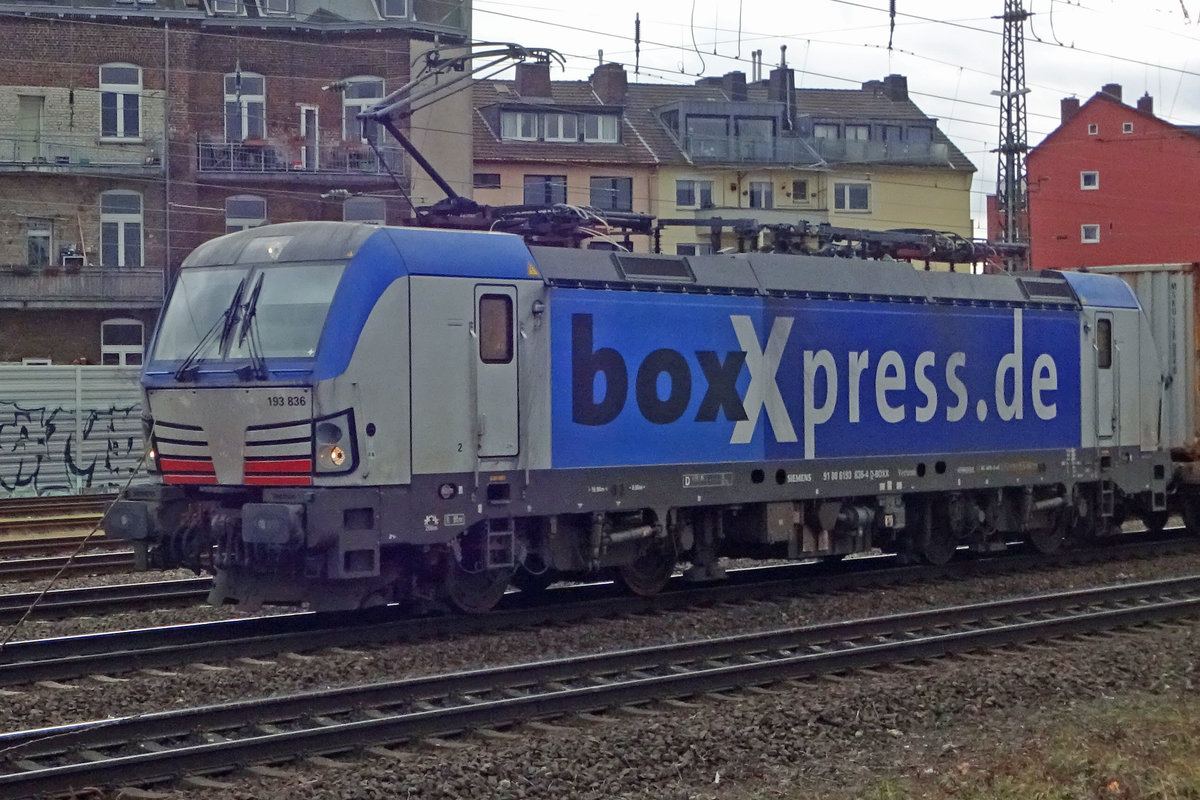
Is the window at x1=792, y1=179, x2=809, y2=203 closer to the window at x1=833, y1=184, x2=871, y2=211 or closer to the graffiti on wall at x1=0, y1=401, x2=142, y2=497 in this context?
the window at x1=833, y1=184, x2=871, y2=211

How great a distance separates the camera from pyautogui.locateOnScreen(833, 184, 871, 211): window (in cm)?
6612

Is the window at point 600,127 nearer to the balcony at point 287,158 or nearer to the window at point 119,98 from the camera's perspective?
the balcony at point 287,158

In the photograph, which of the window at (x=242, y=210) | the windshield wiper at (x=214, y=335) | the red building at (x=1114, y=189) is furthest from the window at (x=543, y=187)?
the windshield wiper at (x=214, y=335)

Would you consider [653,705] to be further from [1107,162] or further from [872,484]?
[1107,162]

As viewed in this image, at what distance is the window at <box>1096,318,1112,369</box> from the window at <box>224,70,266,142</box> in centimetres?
2905

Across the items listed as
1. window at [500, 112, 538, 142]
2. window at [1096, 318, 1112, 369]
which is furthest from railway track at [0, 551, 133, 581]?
window at [500, 112, 538, 142]

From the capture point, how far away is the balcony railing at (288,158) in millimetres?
42969

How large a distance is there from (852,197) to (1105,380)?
1882 inches

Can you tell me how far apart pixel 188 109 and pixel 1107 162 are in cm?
4002

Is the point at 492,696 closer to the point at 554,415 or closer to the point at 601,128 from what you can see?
the point at 554,415

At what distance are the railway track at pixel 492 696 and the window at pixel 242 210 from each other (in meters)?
32.5

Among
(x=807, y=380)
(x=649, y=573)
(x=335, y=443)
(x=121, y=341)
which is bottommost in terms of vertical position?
(x=649, y=573)

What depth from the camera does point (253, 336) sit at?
12.8 m

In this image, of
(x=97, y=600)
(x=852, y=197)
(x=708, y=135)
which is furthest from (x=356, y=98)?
(x=97, y=600)
